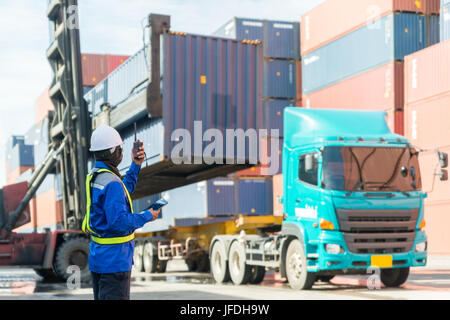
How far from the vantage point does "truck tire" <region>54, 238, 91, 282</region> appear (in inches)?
561

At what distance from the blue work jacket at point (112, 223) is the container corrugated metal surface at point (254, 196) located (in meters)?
26.1

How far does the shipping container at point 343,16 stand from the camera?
1058 inches

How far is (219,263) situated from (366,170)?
4532 millimetres

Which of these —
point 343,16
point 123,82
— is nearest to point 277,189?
point 343,16

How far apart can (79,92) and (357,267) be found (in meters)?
6.92

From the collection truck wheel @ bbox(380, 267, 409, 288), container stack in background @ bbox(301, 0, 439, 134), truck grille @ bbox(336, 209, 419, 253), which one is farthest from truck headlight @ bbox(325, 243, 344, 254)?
container stack in background @ bbox(301, 0, 439, 134)

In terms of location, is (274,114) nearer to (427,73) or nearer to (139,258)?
(427,73)

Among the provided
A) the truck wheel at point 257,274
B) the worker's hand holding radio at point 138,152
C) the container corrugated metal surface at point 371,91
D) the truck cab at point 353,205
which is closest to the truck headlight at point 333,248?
the truck cab at point 353,205

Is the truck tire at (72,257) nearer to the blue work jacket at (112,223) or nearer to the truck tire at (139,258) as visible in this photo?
the truck tire at (139,258)

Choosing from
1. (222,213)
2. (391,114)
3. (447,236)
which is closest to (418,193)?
(447,236)

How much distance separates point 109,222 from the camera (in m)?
4.54

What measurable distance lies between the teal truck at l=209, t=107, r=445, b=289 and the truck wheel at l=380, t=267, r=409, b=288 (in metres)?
0.02
